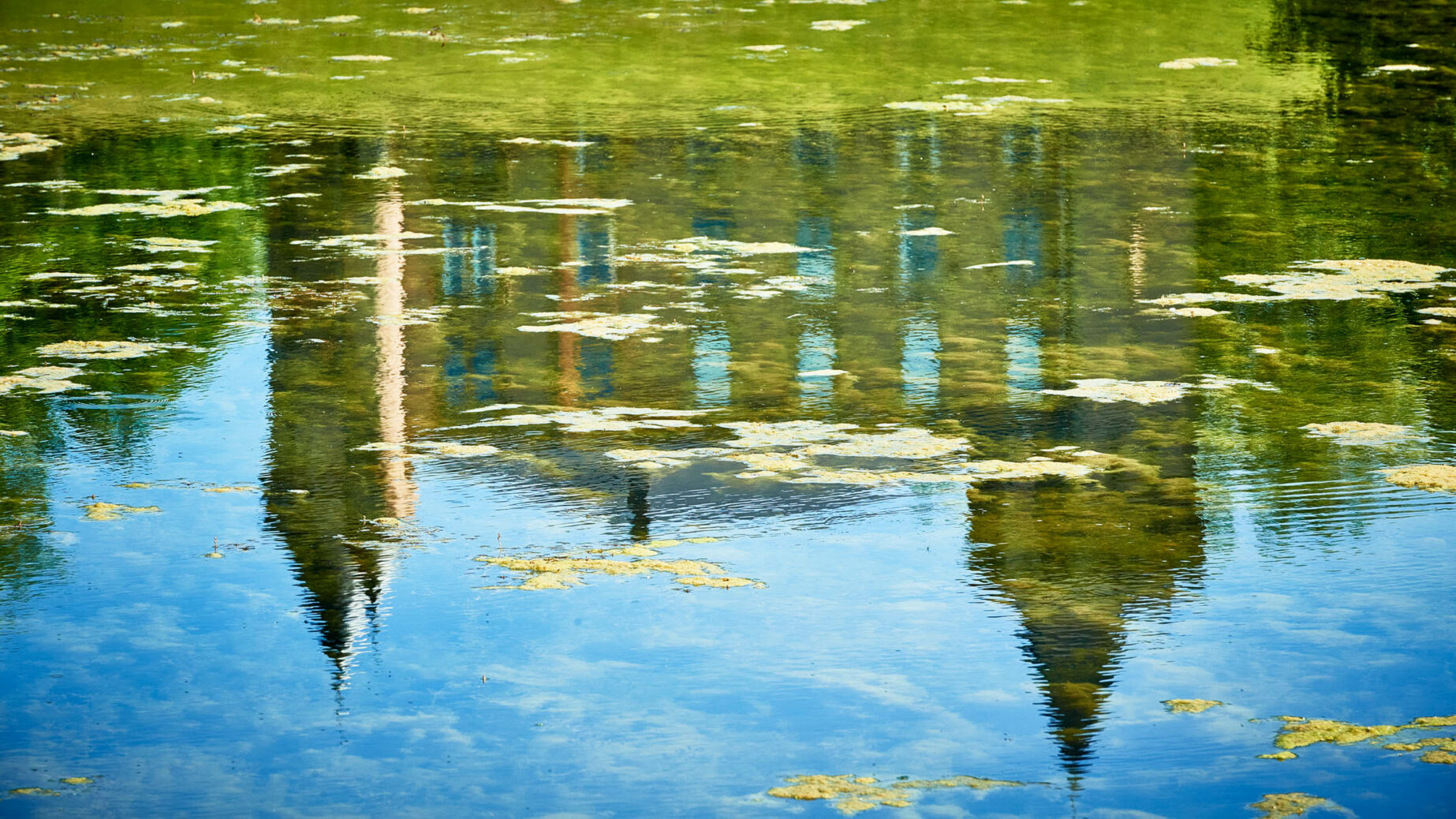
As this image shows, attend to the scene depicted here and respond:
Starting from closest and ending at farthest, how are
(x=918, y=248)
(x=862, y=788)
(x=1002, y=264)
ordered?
1. (x=862, y=788)
2. (x=1002, y=264)
3. (x=918, y=248)

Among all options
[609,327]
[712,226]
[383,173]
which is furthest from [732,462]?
[383,173]

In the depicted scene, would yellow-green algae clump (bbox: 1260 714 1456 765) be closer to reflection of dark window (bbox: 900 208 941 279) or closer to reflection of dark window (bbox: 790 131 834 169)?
reflection of dark window (bbox: 900 208 941 279)

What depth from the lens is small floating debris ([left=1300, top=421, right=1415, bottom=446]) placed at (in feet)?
19.7

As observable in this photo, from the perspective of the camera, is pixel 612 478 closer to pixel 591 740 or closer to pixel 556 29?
pixel 591 740

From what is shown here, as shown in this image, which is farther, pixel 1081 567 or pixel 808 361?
pixel 808 361

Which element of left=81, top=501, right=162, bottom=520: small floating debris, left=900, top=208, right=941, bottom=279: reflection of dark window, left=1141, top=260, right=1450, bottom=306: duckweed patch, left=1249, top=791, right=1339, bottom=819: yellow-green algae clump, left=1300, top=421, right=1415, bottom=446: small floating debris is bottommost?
left=1249, top=791, right=1339, bottom=819: yellow-green algae clump

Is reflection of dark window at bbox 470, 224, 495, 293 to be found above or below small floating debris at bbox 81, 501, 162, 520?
above

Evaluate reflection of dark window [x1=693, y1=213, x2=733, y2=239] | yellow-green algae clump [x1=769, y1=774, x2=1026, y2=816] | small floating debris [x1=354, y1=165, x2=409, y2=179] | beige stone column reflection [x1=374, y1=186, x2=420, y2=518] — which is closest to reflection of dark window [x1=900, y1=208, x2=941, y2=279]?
reflection of dark window [x1=693, y1=213, x2=733, y2=239]

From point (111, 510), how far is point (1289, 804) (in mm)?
3701

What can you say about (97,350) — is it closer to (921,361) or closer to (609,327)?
(609,327)

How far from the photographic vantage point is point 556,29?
54.9 feet

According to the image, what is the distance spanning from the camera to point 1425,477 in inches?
224

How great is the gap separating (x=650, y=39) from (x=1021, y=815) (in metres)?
13.1

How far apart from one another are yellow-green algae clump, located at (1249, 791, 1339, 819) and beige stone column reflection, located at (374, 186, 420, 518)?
2.81 m
